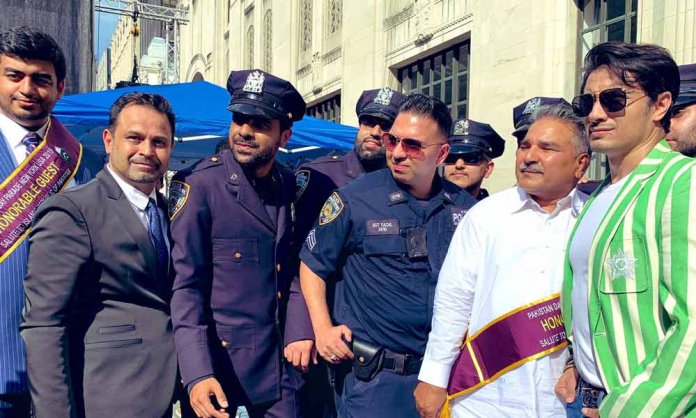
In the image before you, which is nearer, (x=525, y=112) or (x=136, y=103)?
(x=136, y=103)

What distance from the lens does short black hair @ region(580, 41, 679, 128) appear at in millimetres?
2113

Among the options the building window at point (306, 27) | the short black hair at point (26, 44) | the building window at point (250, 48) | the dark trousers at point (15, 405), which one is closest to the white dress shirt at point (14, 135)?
the short black hair at point (26, 44)

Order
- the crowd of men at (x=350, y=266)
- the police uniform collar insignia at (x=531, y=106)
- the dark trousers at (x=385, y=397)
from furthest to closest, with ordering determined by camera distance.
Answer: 1. the police uniform collar insignia at (x=531, y=106)
2. the dark trousers at (x=385, y=397)
3. the crowd of men at (x=350, y=266)

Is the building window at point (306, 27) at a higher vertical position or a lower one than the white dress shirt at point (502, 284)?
higher

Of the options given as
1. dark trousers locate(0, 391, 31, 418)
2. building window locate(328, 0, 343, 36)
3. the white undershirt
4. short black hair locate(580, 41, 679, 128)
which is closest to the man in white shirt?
the white undershirt

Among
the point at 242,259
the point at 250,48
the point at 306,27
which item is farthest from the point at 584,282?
the point at 250,48

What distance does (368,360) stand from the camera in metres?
2.82

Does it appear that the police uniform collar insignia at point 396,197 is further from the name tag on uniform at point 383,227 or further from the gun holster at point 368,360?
the gun holster at point 368,360

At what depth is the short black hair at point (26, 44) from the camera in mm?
2854

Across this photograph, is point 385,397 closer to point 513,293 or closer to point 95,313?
point 513,293

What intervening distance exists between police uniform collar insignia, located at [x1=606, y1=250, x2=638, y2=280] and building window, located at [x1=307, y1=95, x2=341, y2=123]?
46.0 ft

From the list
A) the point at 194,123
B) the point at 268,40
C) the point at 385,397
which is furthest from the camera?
the point at 268,40

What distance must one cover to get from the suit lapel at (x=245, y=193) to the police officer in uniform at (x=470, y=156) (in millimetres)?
2099

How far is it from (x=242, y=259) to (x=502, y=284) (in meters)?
1.20
